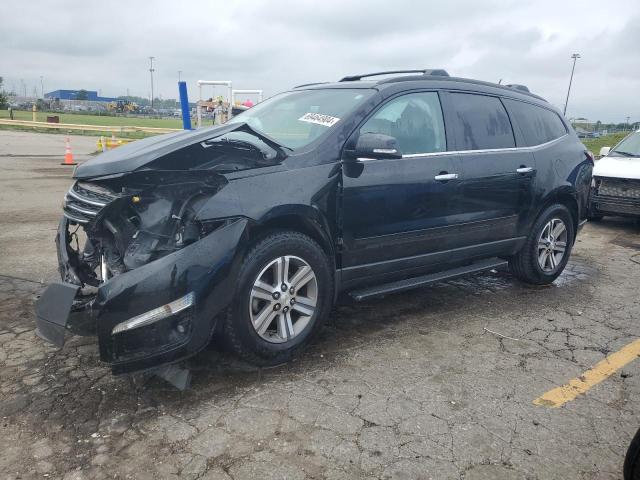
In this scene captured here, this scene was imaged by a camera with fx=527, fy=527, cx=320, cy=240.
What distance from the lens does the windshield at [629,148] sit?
9211 mm

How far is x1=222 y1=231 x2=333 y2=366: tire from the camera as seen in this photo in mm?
3102

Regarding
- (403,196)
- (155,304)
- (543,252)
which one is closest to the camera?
(155,304)

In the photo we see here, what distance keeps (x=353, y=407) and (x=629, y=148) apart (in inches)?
345

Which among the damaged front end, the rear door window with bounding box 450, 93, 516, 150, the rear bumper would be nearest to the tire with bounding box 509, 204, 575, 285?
the rear door window with bounding box 450, 93, 516, 150

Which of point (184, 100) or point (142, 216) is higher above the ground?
point (184, 100)

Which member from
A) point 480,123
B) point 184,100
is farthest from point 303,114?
point 184,100

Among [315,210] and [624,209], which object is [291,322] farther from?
[624,209]

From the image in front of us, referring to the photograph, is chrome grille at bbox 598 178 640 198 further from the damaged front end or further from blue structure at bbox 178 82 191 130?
the damaged front end

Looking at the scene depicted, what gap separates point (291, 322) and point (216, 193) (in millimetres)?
968

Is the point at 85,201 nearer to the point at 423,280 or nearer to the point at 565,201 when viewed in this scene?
the point at 423,280

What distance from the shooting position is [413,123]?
4.05m

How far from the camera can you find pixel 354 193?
3.59 m

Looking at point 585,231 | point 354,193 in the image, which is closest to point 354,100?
point 354,193

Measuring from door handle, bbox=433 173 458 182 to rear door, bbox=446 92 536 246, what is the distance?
0.40 feet
